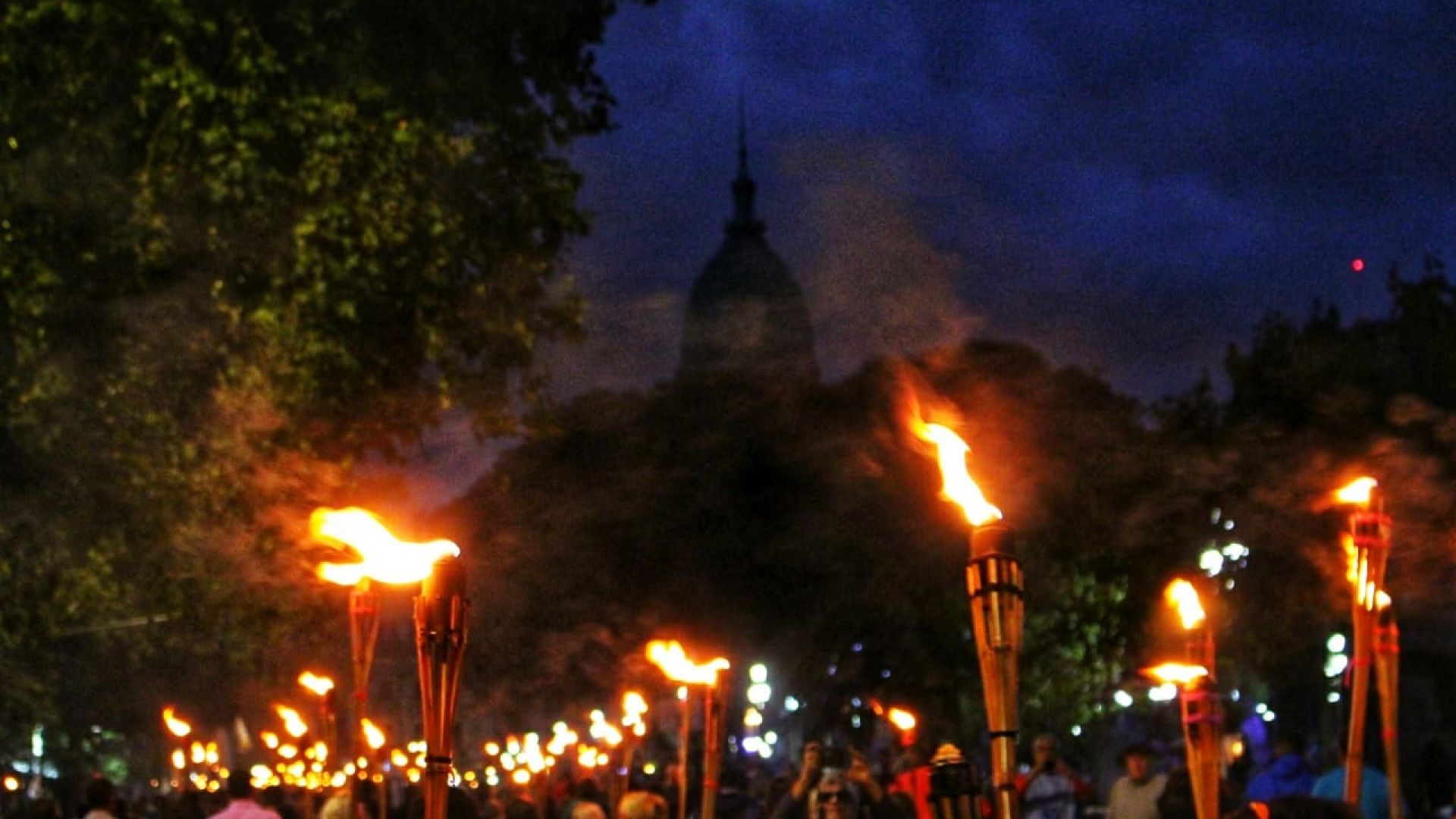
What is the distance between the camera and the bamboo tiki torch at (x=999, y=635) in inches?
239

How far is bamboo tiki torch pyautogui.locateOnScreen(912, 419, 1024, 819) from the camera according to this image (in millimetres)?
6082

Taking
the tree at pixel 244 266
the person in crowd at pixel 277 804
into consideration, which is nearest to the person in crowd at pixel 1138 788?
the tree at pixel 244 266

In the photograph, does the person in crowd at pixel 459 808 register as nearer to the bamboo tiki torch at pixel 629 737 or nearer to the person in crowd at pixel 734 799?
the person in crowd at pixel 734 799

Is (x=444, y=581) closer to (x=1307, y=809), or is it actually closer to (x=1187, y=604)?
(x=1307, y=809)

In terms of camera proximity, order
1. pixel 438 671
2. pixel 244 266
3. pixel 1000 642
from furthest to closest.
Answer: pixel 244 266, pixel 438 671, pixel 1000 642

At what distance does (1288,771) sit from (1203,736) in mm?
4398

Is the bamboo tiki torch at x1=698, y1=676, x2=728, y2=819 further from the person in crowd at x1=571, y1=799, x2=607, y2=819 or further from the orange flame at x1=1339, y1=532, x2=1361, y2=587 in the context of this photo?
the orange flame at x1=1339, y1=532, x2=1361, y2=587

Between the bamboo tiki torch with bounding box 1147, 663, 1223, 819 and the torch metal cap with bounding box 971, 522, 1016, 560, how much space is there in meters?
1.83

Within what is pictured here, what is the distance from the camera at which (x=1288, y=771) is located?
1187 centimetres

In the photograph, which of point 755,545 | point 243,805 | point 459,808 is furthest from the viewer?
point 755,545

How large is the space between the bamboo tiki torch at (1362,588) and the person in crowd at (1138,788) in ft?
10.4

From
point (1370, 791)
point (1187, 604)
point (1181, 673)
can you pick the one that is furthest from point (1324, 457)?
point (1181, 673)

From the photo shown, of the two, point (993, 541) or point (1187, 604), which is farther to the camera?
point (1187, 604)

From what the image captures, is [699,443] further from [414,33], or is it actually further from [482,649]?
[414,33]
